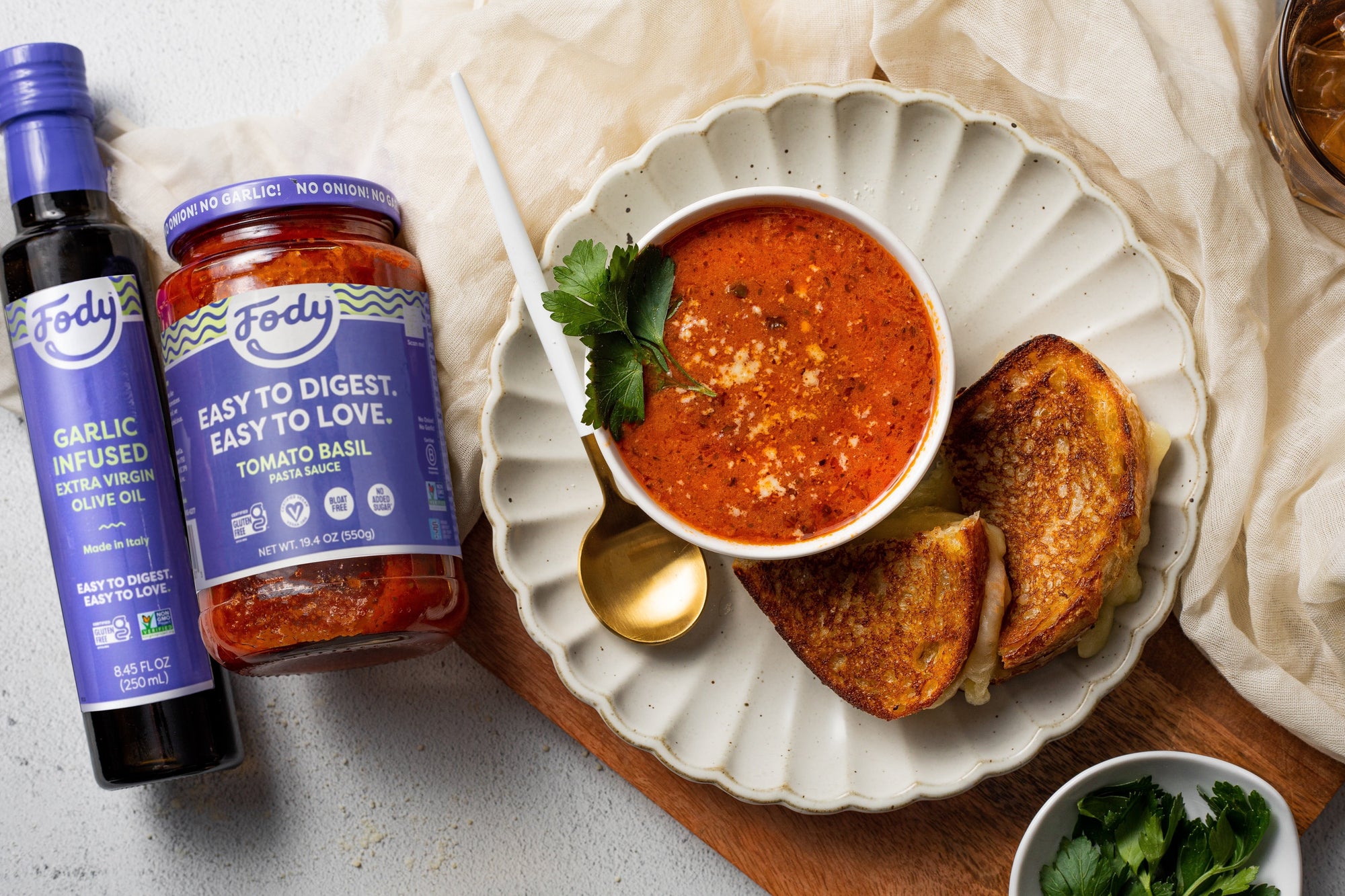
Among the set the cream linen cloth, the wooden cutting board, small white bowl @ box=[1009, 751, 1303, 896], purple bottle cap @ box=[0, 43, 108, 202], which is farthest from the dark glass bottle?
small white bowl @ box=[1009, 751, 1303, 896]

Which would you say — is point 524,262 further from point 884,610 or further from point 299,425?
point 884,610

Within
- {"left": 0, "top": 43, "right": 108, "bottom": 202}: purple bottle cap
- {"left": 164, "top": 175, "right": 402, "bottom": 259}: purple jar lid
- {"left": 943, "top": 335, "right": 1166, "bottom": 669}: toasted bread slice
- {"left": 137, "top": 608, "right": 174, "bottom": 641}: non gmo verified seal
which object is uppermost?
{"left": 0, "top": 43, "right": 108, "bottom": 202}: purple bottle cap

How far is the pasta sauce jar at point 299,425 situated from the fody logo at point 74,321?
0.15 metres

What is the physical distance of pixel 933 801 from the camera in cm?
250

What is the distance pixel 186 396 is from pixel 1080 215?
7.03ft

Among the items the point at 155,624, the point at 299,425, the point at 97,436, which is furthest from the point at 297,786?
the point at 299,425

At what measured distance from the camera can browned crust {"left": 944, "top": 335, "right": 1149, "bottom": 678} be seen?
2.09 m

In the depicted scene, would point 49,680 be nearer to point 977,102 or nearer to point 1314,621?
point 977,102

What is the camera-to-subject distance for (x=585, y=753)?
268 cm

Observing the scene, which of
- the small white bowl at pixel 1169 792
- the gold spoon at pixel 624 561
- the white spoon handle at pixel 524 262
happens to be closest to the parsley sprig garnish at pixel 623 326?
the white spoon handle at pixel 524 262

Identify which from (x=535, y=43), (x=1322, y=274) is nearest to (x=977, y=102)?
(x=1322, y=274)

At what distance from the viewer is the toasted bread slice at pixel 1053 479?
2094 millimetres

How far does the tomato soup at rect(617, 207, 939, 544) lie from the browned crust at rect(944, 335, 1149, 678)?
0.39m

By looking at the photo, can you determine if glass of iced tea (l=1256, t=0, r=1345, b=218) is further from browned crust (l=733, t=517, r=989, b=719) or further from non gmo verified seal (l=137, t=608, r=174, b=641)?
non gmo verified seal (l=137, t=608, r=174, b=641)
